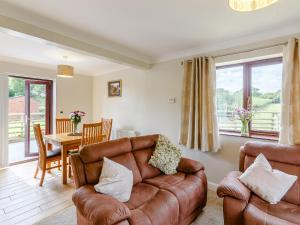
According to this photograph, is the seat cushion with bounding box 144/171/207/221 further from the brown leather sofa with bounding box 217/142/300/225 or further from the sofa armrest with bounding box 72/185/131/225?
the sofa armrest with bounding box 72/185/131/225

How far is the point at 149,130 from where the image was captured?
3.95 m

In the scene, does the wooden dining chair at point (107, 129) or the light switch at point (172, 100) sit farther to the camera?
the wooden dining chair at point (107, 129)

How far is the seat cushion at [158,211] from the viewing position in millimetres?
1492

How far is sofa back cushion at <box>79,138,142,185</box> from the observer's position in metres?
1.95

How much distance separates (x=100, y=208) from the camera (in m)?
1.41

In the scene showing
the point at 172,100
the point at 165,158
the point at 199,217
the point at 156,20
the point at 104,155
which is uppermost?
the point at 156,20

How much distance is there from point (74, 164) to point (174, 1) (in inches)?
77.2

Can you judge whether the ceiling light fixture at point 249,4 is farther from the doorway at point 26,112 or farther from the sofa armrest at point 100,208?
the doorway at point 26,112

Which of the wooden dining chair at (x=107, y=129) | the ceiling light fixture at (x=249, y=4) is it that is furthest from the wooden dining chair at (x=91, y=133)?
the ceiling light fixture at (x=249, y=4)

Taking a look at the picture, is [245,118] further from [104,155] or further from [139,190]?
[104,155]

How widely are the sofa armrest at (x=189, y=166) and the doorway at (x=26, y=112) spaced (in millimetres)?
3776

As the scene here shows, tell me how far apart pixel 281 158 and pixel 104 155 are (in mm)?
2053

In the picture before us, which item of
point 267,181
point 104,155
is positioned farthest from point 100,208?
point 267,181

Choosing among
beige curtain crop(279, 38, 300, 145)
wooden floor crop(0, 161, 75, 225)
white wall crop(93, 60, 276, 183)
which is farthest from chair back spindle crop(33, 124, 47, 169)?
beige curtain crop(279, 38, 300, 145)
